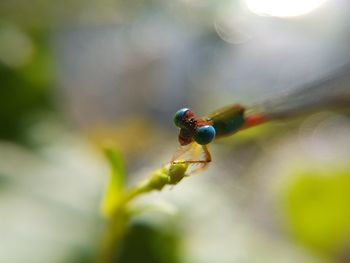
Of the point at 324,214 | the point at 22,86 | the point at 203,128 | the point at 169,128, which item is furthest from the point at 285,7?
the point at 203,128

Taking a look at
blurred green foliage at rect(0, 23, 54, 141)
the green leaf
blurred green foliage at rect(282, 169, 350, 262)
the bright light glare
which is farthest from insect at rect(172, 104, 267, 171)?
the bright light glare

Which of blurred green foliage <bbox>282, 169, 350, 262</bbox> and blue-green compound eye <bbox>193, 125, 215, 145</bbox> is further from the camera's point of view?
blurred green foliage <bbox>282, 169, 350, 262</bbox>

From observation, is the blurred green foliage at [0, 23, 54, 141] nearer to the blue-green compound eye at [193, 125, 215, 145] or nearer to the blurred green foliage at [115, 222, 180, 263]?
the blurred green foliage at [115, 222, 180, 263]

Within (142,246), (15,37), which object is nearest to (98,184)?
(142,246)

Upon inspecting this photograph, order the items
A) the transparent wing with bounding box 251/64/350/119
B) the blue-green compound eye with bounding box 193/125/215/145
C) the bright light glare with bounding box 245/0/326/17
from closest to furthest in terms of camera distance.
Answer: the blue-green compound eye with bounding box 193/125/215/145 < the transparent wing with bounding box 251/64/350/119 < the bright light glare with bounding box 245/0/326/17

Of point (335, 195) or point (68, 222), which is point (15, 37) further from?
point (335, 195)

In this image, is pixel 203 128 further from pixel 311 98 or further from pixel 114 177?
pixel 311 98

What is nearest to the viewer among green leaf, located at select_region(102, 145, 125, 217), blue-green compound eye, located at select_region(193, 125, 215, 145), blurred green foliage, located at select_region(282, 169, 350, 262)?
blue-green compound eye, located at select_region(193, 125, 215, 145)
